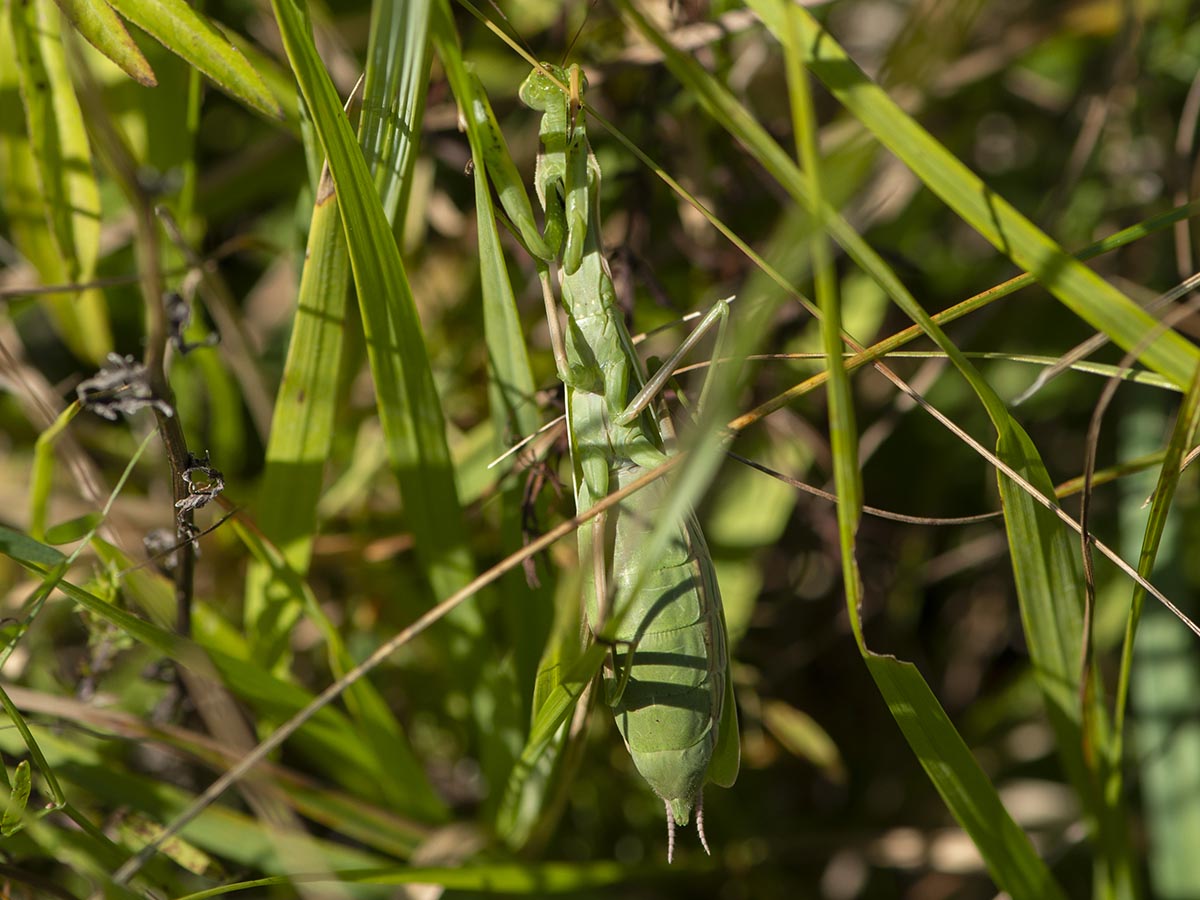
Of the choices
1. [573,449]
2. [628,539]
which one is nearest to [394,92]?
[573,449]

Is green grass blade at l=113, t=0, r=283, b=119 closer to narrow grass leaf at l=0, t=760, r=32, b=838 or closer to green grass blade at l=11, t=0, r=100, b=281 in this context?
green grass blade at l=11, t=0, r=100, b=281

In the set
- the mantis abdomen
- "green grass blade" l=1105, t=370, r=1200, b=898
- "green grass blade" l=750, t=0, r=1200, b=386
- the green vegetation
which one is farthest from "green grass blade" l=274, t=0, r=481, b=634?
"green grass blade" l=1105, t=370, r=1200, b=898

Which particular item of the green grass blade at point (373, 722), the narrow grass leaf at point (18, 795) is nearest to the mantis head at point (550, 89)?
the green grass blade at point (373, 722)

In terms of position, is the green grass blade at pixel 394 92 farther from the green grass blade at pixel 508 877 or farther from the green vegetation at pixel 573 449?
the green grass blade at pixel 508 877

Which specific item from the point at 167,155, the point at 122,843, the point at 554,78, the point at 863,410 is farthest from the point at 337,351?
the point at 863,410

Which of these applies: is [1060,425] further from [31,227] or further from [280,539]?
[31,227]

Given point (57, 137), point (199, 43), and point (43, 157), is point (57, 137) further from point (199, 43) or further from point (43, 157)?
point (199, 43)
